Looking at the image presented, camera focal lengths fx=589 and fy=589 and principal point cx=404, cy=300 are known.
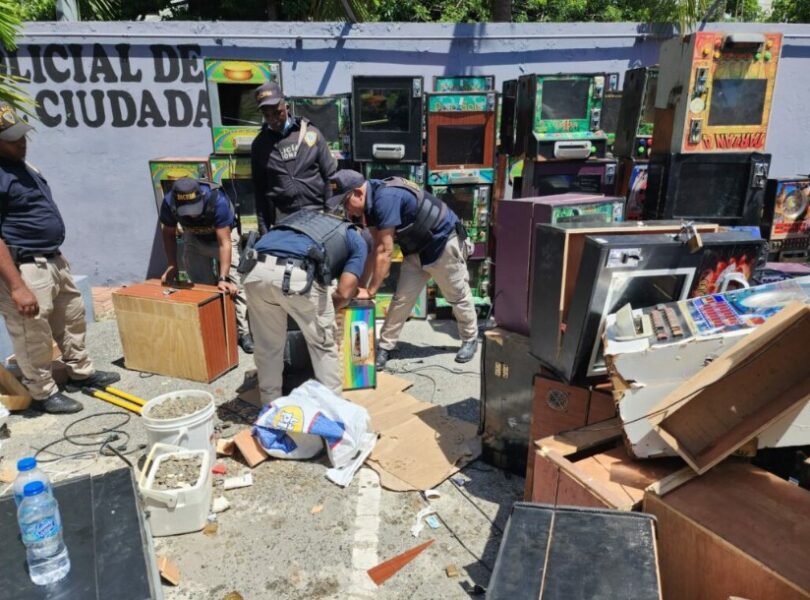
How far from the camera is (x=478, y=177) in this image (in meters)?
6.00

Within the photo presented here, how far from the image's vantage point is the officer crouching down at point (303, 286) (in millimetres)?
3797

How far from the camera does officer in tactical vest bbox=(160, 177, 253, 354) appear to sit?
491cm

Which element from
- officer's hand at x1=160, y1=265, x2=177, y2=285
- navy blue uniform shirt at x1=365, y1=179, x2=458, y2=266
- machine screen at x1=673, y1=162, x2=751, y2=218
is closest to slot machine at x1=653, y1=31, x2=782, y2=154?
machine screen at x1=673, y1=162, x2=751, y2=218

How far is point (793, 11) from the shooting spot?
1178cm

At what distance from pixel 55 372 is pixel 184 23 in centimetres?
422

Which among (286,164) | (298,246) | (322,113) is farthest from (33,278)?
(322,113)

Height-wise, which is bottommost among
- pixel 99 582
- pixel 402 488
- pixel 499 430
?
pixel 402 488

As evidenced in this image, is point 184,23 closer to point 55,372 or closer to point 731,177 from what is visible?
point 55,372

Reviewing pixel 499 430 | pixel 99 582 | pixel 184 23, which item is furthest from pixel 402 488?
pixel 184 23

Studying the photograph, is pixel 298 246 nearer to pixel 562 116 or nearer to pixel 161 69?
pixel 562 116

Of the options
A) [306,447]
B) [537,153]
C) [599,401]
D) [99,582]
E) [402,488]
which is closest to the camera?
[99,582]

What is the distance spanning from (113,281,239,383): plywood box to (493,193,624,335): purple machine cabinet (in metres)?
2.48

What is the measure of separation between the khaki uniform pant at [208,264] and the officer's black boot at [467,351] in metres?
2.03

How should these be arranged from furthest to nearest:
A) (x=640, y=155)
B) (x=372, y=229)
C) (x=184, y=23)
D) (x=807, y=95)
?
(x=807, y=95), (x=184, y=23), (x=640, y=155), (x=372, y=229)
